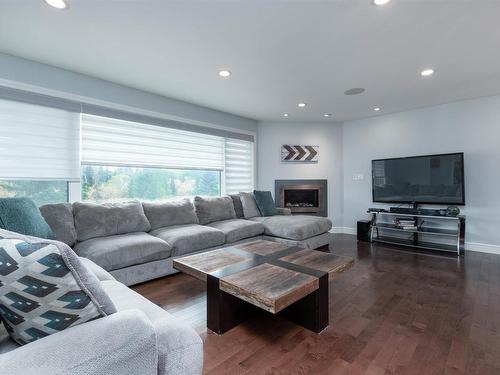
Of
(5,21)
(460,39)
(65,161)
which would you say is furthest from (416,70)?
(65,161)

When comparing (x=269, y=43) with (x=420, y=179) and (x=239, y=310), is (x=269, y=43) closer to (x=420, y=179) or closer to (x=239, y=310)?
(x=239, y=310)

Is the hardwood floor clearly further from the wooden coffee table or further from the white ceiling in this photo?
the white ceiling

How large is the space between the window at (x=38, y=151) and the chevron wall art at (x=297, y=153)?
3608mm

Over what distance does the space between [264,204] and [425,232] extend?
2.57 m

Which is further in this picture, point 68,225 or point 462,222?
point 462,222

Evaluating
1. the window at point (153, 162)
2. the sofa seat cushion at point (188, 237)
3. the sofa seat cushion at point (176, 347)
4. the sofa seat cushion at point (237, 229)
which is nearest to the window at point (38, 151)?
the window at point (153, 162)

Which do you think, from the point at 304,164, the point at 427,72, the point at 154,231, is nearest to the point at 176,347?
the point at 154,231

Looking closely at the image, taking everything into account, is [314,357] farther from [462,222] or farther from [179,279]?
[462,222]

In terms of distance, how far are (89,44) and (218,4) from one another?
1.38 m

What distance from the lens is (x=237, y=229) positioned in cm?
347

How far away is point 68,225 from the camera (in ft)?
8.41

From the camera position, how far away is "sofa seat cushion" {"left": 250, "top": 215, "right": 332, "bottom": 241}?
359 cm

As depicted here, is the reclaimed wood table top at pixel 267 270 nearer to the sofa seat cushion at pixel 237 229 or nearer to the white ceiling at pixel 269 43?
the sofa seat cushion at pixel 237 229

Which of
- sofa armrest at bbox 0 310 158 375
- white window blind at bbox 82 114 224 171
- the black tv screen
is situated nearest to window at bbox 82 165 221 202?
white window blind at bbox 82 114 224 171
